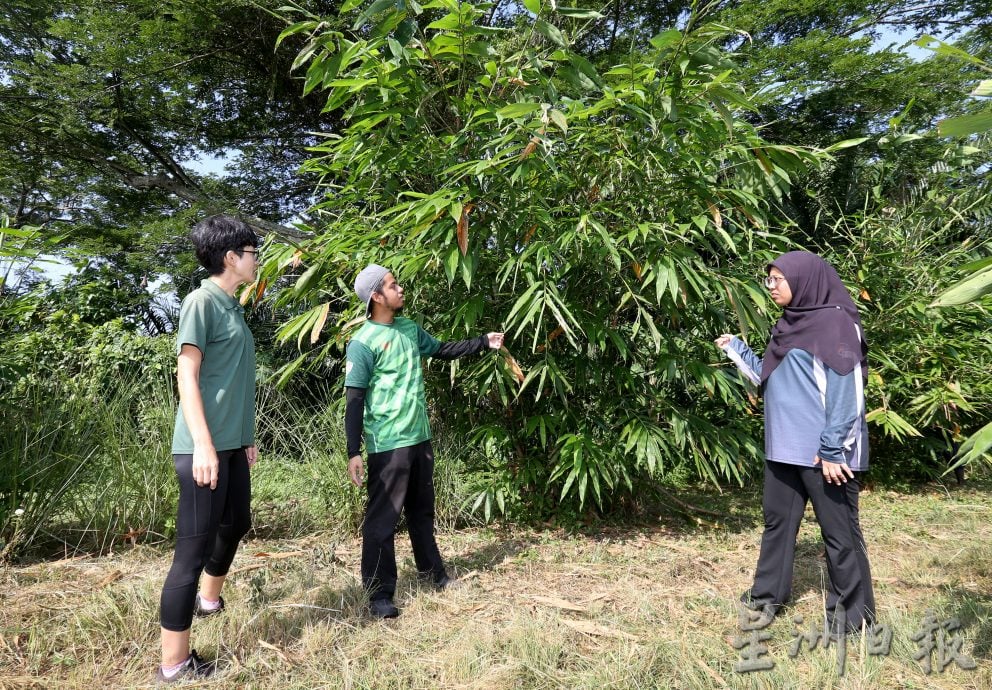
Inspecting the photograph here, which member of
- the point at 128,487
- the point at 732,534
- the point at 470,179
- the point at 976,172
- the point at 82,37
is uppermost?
the point at 82,37

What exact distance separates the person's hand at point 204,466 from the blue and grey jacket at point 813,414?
1.98 meters

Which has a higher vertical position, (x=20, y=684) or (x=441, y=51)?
(x=441, y=51)

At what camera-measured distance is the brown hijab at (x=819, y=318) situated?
2.17m

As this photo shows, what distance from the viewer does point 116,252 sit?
7.83 m

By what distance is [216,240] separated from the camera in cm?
201

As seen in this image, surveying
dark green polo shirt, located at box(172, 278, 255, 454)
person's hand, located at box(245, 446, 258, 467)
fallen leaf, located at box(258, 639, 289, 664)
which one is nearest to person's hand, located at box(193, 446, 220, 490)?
dark green polo shirt, located at box(172, 278, 255, 454)

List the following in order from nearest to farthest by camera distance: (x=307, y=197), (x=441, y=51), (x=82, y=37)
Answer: (x=441, y=51)
(x=82, y=37)
(x=307, y=197)

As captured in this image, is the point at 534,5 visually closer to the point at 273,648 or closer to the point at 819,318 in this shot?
the point at 819,318

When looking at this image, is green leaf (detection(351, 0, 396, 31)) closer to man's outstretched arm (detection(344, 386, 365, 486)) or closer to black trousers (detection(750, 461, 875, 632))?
man's outstretched arm (detection(344, 386, 365, 486))

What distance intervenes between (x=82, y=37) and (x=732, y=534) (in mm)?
8027

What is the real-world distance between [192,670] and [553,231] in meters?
2.24

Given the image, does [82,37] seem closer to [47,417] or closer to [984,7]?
[47,417]

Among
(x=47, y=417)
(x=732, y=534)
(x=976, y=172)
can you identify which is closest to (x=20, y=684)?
(x=47, y=417)

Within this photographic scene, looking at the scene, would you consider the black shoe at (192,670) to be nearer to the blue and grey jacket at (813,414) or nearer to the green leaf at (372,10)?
the green leaf at (372,10)
